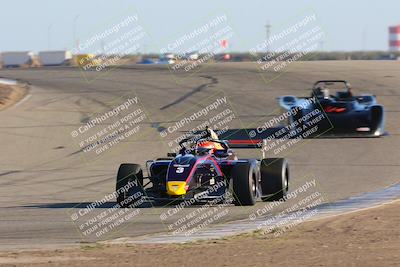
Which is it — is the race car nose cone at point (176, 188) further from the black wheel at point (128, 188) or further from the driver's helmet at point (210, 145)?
the driver's helmet at point (210, 145)

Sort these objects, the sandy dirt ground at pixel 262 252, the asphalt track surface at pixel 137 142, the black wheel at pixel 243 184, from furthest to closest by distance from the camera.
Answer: the black wheel at pixel 243 184, the asphalt track surface at pixel 137 142, the sandy dirt ground at pixel 262 252

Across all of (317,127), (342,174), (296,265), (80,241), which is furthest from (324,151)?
(296,265)

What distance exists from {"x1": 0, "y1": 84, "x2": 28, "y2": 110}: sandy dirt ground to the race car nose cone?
19606mm

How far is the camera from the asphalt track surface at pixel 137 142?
14469mm

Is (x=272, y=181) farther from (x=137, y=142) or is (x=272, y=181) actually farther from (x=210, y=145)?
(x=137, y=142)

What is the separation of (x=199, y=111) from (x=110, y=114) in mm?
3216

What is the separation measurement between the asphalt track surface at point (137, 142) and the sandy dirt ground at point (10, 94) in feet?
1.82

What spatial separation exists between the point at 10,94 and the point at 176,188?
24.5 m

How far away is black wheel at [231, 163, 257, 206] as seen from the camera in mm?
14617

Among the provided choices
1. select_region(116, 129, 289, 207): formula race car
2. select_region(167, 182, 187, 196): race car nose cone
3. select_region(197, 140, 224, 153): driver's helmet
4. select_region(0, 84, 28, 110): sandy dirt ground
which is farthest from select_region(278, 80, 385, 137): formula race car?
select_region(0, 84, 28, 110): sandy dirt ground

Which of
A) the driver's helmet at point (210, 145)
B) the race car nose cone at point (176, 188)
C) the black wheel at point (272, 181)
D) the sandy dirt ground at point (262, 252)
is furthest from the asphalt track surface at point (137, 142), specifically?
the driver's helmet at point (210, 145)

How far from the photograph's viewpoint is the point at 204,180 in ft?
49.6

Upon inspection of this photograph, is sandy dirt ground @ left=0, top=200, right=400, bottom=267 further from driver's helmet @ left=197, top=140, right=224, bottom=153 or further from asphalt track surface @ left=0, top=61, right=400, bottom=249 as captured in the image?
driver's helmet @ left=197, top=140, right=224, bottom=153

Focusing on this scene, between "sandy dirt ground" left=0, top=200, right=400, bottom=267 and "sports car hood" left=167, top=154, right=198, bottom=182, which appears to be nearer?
"sandy dirt ground" left=0, top=200, right=400, bottom=267
